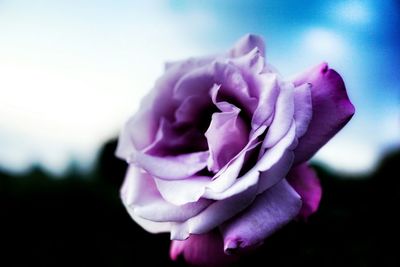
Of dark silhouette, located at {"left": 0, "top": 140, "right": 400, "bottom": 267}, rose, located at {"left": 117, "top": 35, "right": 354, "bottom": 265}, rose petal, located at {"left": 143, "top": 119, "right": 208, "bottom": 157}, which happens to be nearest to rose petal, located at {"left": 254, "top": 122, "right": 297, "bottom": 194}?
rose, located at {"left": 117, "top": 35, "right": 354, "bottom": 265}

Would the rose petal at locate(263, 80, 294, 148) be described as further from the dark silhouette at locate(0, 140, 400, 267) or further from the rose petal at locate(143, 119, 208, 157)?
the dark silhouette at locate(0, 140, 400, 267)

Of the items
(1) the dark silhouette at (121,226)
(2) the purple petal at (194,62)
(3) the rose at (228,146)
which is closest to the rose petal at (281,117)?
(3) the rose at (228,146)

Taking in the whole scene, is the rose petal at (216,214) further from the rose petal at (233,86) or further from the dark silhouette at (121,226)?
the dark silhouette at (121,226)

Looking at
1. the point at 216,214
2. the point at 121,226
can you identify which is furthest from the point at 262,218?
the point at 121,226

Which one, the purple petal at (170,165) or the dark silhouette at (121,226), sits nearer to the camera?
the purple petal at (170,165)

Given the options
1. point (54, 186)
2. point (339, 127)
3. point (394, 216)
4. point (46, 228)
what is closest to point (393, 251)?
point (394, 216)

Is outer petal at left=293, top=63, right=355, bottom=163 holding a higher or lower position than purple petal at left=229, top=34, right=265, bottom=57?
lower

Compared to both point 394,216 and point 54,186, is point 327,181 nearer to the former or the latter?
point 394,216
